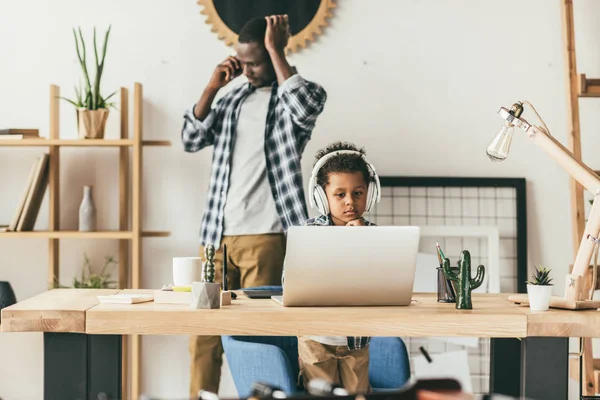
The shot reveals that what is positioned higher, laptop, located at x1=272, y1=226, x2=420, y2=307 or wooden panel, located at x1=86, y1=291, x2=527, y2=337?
laptop, located at x1=272, y1=226, x2=420, y2=307

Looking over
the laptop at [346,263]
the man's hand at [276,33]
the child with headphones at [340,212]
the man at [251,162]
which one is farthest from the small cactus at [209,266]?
the man's hand at [276,33]

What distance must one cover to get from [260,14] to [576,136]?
1.50m

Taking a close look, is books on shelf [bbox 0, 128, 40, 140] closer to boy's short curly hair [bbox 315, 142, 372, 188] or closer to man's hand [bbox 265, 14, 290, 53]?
man's hand [bbox 265, 14, 290, 53]

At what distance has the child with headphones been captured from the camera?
86.0 inches

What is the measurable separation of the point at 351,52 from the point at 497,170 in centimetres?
87

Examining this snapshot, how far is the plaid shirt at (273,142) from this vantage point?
3.23 metres

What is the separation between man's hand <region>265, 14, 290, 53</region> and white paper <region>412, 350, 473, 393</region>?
1.51 meters

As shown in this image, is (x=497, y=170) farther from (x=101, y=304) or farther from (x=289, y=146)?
(x=101, y=304)

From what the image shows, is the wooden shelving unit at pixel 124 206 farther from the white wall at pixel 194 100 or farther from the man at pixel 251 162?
the man at pixel 251 162

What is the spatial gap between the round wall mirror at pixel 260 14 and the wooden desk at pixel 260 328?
2.13 metres

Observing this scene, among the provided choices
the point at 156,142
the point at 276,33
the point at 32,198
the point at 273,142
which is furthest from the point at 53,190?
the point at 276,33

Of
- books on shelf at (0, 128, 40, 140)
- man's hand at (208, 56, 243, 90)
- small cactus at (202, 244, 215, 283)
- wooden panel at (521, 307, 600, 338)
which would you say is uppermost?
man's hand at (208, 56, 243, 90)

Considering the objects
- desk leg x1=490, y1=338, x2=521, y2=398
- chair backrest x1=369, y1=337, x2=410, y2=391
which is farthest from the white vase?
desk leg x1=490, y1=338, x2=521, y2=398

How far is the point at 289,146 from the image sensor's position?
330cm
